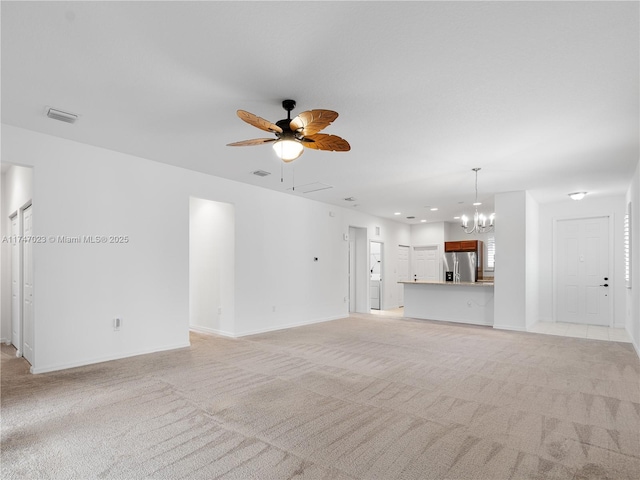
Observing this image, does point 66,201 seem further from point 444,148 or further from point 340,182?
point 444,148

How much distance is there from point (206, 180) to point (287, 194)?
1844 mm

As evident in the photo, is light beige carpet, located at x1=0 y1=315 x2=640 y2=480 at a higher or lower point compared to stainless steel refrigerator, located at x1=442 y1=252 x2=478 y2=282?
lower

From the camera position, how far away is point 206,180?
582 cm

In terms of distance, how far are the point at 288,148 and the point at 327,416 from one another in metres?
2.24

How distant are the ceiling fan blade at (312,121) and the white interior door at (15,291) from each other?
450cm

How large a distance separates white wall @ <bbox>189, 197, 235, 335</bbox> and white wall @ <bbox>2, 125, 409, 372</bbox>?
0.16 metres

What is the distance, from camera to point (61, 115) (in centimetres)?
357

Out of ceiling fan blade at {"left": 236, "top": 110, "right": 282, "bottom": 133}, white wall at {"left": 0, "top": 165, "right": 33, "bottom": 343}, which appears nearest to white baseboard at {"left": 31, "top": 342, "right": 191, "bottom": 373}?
white wall at {"left": 0, "top": 165, "right": 33, "bottom": 343}

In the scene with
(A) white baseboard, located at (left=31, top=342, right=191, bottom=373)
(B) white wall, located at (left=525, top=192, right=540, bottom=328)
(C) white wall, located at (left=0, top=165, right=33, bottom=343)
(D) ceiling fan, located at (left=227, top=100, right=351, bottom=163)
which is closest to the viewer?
(D) ceiling fan, located at (left=227, top=100, right=351, bottom=163)

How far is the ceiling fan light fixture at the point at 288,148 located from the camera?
3.14 m

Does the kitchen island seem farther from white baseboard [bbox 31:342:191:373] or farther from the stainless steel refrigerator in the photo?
white baseboard [bbox 31:342:191:373]

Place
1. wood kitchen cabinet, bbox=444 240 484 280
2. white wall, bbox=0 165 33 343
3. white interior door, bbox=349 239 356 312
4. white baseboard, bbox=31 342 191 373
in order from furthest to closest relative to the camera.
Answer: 1. wood kitchen cabinet, bbox=444 240 484 280
2. white interior door, bbox=349 239 356 312
3. white wall, bbox=0 165 33 343
4. white baseboard, bbox=31 342 191 373

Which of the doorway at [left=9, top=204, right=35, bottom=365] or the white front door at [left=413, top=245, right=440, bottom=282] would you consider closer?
the doorway at [left=9, top=204, right=35, bottom=365]

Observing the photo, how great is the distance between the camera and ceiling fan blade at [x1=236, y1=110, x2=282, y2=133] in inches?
105
